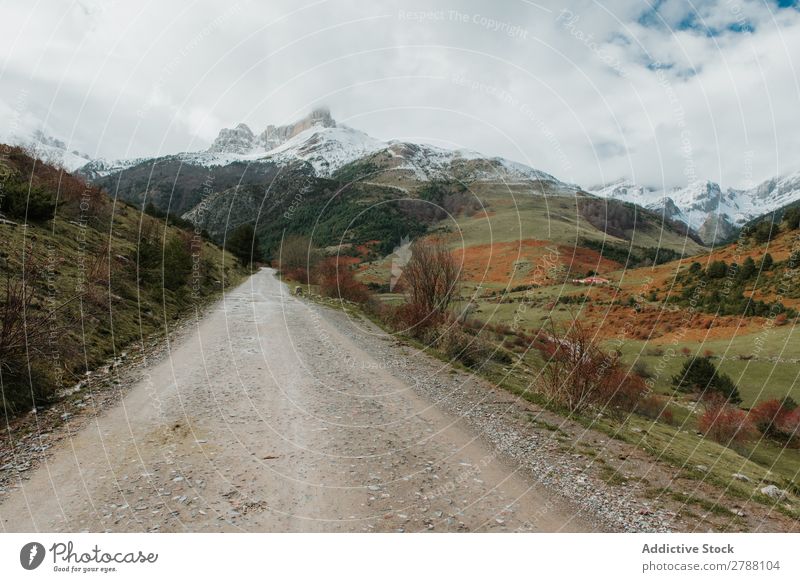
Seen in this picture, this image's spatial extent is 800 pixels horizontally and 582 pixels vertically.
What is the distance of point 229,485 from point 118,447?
230cm

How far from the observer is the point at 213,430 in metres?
7.21

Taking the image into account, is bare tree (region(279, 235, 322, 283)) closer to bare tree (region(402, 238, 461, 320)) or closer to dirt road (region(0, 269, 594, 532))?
bare tree (region(402, 238, 461, 320))

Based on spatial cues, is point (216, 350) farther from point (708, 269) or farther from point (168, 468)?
point (708, 269)

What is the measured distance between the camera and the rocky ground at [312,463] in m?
4.93

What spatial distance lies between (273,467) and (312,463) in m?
0.55

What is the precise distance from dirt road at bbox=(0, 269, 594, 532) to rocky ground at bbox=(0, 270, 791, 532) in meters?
0.02

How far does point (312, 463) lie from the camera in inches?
246

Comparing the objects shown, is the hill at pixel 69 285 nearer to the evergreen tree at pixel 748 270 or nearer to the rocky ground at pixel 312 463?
the rocky ground at pixel 312 463

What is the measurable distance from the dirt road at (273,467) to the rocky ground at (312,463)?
0.08 ft

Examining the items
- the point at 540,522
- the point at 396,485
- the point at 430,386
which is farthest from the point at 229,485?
the point at 430,386

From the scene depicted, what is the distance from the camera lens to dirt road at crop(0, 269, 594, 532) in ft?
15.9

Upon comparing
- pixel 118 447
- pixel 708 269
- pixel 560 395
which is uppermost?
pixel 708 269
